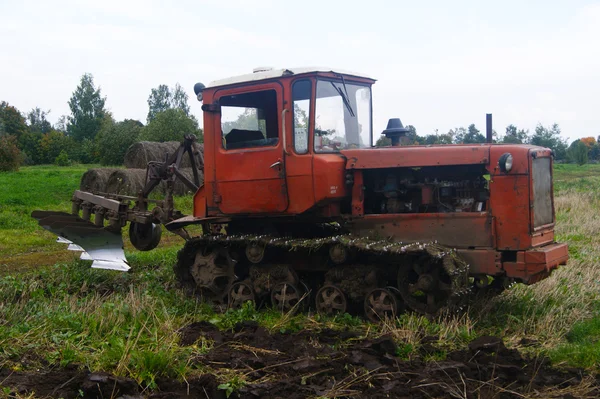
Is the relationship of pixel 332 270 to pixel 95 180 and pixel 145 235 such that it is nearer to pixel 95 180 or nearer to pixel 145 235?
pixel 145 235

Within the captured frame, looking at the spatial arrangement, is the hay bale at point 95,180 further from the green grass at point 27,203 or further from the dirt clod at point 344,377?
the dirt clod at point 344,377

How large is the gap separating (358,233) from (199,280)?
7.28ft

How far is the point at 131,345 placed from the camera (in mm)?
6230

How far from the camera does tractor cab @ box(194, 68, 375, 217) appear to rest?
8156 millimetres

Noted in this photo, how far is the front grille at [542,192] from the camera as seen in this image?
7.63 meters

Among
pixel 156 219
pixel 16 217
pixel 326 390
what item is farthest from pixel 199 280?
pixel 16 217

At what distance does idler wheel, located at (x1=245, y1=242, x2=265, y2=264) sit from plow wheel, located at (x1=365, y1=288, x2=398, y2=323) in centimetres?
143

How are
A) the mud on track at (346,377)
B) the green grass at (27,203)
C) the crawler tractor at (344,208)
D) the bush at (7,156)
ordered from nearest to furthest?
the mud on track at (346,377)
the crawler tractor at (344,208)
the green grass at (27,203)
the bush at (7,156)

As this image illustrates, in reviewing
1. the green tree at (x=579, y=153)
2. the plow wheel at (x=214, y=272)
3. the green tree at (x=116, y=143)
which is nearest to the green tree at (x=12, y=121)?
the green tree at (x=116, y=143)

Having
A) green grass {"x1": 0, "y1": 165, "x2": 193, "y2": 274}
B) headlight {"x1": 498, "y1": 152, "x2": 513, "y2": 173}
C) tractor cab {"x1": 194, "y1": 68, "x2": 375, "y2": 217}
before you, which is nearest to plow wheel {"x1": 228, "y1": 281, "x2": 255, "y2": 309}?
tractor cab {"x1": 194, "y1": 68, "x2": 375, "y2": 217}

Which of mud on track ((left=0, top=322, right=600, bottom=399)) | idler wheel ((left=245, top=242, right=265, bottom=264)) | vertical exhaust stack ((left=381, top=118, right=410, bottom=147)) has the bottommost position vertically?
mud on track ((left=0, top=322, right=600, bottom=399))

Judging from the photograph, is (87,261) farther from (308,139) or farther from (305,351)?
(305,351)

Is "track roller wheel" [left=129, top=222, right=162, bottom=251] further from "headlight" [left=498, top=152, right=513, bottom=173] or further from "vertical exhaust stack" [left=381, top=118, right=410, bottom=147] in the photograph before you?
"headlight" [left=498, top=152, right=513, bottom=173]

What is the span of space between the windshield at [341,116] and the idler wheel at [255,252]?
4.53 feet
